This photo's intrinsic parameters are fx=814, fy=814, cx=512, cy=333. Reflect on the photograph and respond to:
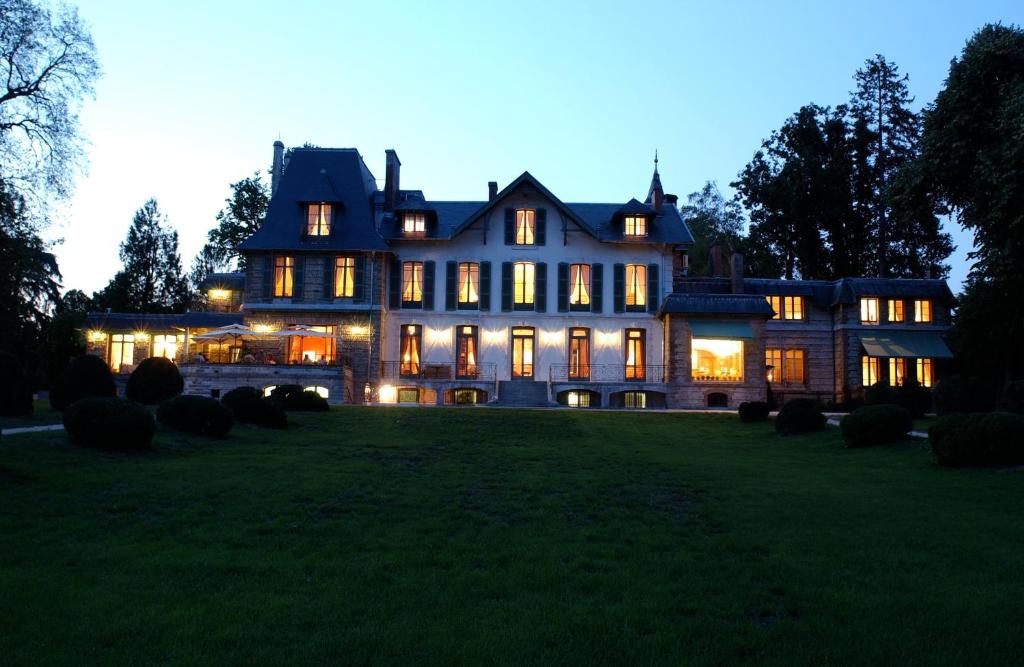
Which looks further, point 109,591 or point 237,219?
point 237,219

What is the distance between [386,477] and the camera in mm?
12602

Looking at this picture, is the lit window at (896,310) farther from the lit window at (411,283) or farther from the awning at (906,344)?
the lit window at (411,283)

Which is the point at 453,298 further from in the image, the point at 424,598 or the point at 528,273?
the point at 424,598

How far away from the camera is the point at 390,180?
38.1m

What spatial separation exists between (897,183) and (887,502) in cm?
1292

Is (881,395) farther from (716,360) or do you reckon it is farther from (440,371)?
(440,371)

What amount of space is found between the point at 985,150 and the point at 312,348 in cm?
2685

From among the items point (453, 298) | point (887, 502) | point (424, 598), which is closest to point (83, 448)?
point (424, 598)

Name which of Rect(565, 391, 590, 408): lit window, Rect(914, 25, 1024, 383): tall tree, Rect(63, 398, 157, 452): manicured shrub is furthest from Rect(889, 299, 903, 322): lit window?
Rect(63, 398, 157, 452): manicured shrub

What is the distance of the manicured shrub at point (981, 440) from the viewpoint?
1366cm

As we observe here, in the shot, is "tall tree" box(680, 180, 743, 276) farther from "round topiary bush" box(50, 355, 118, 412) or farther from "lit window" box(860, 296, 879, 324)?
"round topiary bush" box(50, 355, 118, 412)

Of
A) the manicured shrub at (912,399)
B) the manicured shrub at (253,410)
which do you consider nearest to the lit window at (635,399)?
the manicured shrub at (912,399)

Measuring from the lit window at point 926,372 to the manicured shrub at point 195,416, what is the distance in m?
31.9

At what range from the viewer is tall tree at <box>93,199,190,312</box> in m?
58.0
